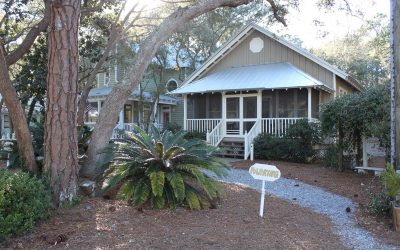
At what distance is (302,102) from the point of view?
1903cm

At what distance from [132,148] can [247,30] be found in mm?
14752

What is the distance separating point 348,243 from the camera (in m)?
5.61

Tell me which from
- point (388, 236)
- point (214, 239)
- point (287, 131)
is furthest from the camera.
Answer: point (287, 131)

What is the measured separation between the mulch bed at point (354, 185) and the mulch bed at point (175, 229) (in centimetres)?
76

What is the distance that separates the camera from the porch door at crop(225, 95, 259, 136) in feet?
63.5

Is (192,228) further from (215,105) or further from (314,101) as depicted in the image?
(215,105)

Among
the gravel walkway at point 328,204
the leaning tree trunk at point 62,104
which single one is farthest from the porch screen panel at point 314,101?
the leaning tree trunk at point 62,104

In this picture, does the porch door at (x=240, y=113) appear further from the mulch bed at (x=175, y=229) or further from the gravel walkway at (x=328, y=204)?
the mulch bed at (x=175, y=229)

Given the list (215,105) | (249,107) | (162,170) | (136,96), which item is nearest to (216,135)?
(249,107)

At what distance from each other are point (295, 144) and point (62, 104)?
1119 centimetres

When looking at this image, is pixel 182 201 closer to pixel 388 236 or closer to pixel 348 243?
pixel 348 243

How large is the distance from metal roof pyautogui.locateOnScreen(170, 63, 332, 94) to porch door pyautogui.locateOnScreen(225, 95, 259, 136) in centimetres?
95

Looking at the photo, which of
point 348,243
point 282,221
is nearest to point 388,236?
point 348,243

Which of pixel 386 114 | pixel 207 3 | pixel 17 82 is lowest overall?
pixel 386 114
